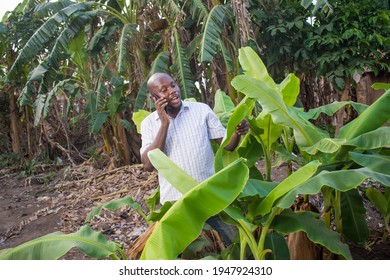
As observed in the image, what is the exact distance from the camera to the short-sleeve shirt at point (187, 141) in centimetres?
157

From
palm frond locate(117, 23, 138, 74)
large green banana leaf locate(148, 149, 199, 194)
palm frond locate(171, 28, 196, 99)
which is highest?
palm frond locate(117, 23, 138, 74)

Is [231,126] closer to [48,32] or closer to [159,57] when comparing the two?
[159,57]

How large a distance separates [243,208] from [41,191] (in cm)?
285

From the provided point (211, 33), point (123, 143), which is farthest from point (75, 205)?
point (211, 33)

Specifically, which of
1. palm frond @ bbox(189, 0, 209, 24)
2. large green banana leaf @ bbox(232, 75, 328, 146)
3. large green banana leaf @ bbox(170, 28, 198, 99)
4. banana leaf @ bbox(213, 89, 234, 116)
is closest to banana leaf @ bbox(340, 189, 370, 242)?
large green banana leaf @ bbox(232, 75, 328, 146)

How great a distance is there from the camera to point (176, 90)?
1.52 m

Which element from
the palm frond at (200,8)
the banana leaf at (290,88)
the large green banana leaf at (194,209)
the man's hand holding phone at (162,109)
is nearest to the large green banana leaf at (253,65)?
the banana leaf at (290,88)

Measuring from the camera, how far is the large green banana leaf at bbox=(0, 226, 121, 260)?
1.32 meters

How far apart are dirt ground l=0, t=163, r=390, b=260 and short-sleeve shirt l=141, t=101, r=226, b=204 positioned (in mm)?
843

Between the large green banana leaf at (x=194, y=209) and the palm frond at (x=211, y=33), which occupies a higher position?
the palm frond at (x=211, y=33)

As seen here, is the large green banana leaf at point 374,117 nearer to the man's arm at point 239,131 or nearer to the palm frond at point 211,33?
the man's arm at point 239,131

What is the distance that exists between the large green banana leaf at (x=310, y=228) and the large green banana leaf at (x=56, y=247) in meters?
0.55

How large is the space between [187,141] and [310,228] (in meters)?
0.51

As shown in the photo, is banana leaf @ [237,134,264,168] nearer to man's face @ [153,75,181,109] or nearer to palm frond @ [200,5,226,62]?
man's face @ [153,75,181,109]
